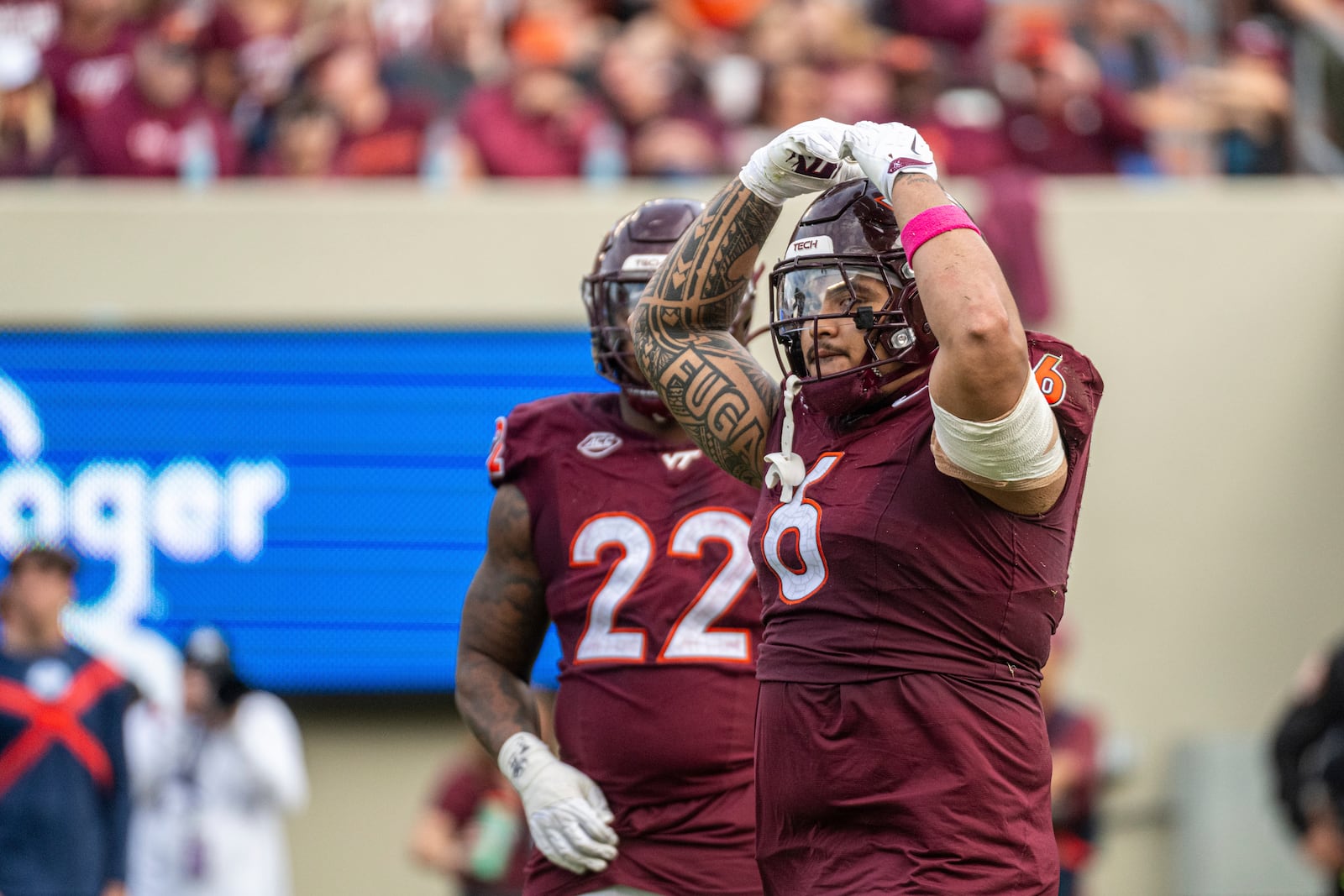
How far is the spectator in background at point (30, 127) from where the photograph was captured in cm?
885

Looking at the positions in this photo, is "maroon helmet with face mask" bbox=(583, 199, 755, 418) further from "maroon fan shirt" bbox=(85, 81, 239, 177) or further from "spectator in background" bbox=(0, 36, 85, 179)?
"spectator in background" bbox=(0, 36, 85, 179)

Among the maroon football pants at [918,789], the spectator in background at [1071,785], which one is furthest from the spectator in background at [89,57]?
the maroon football pants at [918,789]

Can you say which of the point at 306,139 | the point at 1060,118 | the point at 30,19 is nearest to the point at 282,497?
the point at 306,139

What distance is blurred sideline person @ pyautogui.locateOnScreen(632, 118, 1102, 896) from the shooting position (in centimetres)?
276

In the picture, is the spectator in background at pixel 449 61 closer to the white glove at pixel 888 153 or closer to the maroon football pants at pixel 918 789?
the white glove at pixel 888 153

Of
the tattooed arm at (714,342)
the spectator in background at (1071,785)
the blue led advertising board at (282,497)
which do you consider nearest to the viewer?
the tattooed arm at (714,342)

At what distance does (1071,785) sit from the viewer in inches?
265

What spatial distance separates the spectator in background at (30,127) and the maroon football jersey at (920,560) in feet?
22.4

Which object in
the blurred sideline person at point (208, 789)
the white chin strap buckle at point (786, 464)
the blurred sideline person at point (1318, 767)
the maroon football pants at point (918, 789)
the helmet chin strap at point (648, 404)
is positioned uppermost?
the white chin strap buckle at point (786, 464)

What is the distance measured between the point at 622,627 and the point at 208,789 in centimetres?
430

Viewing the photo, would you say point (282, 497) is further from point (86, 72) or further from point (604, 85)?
point (86, 72)

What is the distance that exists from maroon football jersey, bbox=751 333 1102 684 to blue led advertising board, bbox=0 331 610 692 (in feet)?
16.3

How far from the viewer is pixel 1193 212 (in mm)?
8516

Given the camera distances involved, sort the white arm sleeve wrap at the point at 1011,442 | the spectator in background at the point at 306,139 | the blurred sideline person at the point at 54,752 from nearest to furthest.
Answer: the white arm sleeve wrap at the point at 1011,442
the blurred sideline person at the point at 54,752
the spectator in background at the point at 306,139
